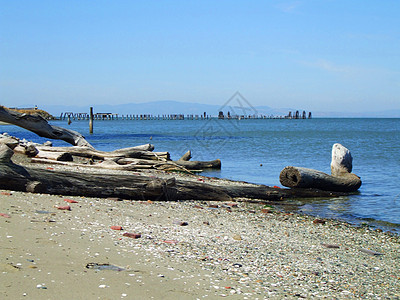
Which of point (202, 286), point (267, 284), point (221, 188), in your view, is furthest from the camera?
point (221, 188)

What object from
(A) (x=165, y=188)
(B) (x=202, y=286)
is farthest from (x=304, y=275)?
(A) (x=165, y=188)

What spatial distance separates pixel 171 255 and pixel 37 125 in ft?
49.2

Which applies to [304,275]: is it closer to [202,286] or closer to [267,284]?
[267,284]

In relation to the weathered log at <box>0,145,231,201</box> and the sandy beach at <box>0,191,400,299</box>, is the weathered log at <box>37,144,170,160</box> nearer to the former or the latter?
the weathered log at <box>0,145,231,201</box>

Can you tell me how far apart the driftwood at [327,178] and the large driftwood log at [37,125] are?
30.6 feet

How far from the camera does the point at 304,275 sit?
19.3 feet

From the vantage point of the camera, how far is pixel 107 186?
967cm

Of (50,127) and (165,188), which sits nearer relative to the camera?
(165,188)

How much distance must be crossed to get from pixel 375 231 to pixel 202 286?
652cm

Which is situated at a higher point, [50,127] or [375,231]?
[50,127]

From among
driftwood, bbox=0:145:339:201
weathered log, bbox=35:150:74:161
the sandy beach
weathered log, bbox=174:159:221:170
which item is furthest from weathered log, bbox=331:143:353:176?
weathered log, bbox=35:150:74:161

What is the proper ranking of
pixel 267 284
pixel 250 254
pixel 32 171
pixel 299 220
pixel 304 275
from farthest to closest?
pixel 299 220, pixel 32 171, pixel 250 254, pixel 304 275, pixel 267 284

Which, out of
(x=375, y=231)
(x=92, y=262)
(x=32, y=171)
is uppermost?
(x=32, y=171)

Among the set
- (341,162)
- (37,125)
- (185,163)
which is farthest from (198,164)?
(37,125)
